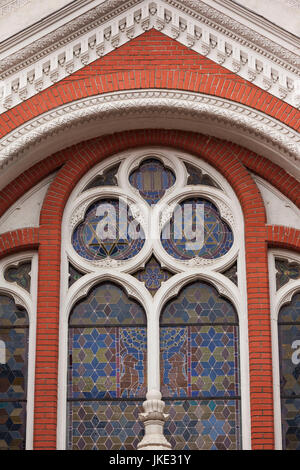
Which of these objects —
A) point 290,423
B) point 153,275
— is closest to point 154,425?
point 290,423

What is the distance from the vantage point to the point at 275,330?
52.5 feet

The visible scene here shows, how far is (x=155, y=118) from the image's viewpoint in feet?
54.7

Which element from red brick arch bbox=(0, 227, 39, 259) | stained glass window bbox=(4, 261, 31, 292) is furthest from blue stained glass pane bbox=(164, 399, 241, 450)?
red brick arch bbox=(0, 227, 39, 259)

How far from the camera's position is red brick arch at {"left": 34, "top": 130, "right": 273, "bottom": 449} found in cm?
1552

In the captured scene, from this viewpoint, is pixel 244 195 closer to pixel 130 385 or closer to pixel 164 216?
pixel 164 216

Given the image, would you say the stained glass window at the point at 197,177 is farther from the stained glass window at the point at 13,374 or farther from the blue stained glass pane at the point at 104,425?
the blue stained glass pane at the point at 104,425

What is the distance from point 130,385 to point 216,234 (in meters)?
2.13

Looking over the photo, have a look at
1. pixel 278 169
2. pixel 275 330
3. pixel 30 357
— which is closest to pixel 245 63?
pixel 278 169

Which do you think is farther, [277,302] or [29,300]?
[29,300]

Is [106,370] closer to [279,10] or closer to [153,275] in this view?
[153,275]

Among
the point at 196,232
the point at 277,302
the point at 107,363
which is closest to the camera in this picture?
the point at 107,363

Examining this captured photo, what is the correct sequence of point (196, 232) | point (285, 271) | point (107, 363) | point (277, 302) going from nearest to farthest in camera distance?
point (107, 363) < point (277, 302) < point (285, 271) < point (196, 232)

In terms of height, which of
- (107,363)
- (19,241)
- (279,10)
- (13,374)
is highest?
(279,10)

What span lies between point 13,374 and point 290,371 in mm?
3207
